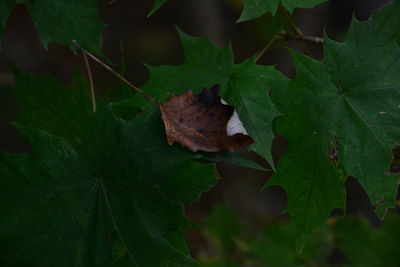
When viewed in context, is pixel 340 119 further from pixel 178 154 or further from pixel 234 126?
pixel 178 154

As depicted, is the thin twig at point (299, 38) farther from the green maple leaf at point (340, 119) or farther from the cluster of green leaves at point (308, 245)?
the cluster of green leaves at point (308, 245)

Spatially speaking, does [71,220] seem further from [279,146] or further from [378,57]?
[279,146]

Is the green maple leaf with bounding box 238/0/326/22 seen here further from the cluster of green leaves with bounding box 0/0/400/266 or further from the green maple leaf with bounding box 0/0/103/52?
the green maple leaf with bounding box 0/0/103/52

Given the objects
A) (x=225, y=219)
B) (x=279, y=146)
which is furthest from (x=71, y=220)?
(x=279, y=146)

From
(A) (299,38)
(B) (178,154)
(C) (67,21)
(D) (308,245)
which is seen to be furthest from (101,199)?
(D) (308,245)

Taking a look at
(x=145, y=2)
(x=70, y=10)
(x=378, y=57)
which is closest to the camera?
(x=378, y=57)

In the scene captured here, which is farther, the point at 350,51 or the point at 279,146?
the point at 279,146

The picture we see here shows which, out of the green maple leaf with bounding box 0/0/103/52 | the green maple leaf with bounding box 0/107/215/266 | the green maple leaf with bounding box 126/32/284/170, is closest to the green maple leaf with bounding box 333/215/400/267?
the green maple leaf with bounding box 126/32/284/170
